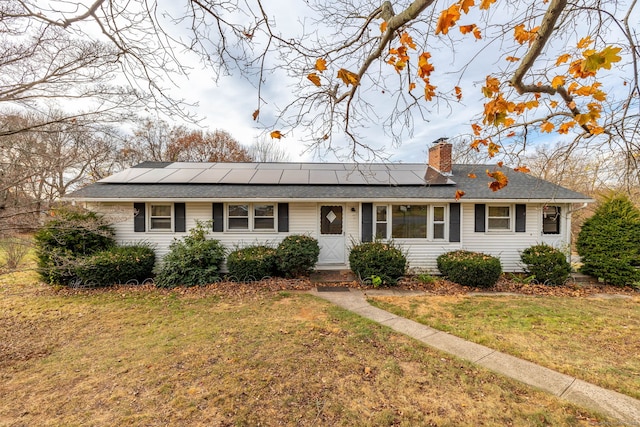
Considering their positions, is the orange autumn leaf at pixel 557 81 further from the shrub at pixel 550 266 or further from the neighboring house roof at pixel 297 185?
the shrub at pixel 550 266

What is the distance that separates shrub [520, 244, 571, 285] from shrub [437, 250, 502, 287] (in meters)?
1.30

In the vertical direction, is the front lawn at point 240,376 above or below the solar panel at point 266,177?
below

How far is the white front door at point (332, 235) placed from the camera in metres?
9.52

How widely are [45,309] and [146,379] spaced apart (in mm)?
4845

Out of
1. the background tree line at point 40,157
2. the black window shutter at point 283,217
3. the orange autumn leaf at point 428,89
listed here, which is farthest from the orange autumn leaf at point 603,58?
the black window shutter at point 283,217

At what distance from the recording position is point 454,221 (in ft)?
29.9

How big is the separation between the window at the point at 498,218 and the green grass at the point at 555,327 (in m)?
3.01

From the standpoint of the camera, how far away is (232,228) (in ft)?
30.3

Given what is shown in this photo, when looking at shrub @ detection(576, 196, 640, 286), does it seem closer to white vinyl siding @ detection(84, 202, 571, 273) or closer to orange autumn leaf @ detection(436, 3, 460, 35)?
A: white vinyl siding @ detection(84, 202, 571, 273)

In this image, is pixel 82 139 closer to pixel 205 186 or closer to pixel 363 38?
pixel 363 38

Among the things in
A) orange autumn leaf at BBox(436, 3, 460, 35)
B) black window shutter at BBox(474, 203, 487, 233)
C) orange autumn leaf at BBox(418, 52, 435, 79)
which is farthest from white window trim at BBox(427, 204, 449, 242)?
orange autumn leaf at BBox(436, 3, 460, 35)

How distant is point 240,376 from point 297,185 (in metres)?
7.29

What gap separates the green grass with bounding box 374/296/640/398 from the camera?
3.70 metres

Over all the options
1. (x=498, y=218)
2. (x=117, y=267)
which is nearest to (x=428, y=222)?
(x=498, y=218)
